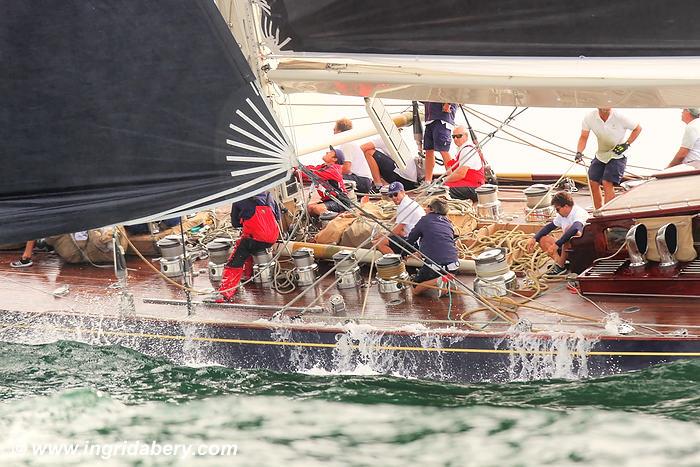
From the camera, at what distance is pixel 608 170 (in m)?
8.45

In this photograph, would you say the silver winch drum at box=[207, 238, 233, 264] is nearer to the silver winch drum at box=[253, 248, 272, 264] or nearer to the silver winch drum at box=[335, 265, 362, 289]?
the silver winch drum at box=[253, 248, 272, 264]

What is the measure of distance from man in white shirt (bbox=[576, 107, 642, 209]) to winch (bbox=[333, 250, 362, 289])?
85.3 inches

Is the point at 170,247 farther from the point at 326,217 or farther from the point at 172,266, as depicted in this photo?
the point at 326,217

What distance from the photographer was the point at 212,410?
737 centimetres

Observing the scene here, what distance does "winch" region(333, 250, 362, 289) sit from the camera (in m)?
8.07

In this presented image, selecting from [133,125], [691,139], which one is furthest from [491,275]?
[133,125]

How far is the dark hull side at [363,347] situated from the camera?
6855 millimetres

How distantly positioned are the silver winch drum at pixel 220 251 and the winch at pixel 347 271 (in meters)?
Result: 1.00

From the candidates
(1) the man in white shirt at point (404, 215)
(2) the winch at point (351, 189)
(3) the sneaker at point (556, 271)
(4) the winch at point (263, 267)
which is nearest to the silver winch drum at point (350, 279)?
(1) the man in white shirt at point (404, 215)

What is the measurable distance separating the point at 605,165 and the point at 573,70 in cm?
207

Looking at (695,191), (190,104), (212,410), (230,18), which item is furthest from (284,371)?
(695,191)

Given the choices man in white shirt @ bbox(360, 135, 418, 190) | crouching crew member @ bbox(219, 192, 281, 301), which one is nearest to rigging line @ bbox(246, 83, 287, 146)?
crouching crew member @ bbox(219, 192, 281, 301)

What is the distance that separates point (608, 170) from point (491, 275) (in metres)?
1.69

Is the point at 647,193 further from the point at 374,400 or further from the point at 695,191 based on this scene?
the point at 374,400
